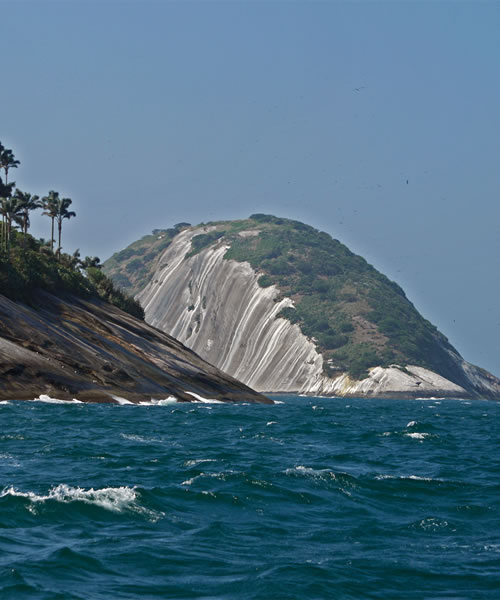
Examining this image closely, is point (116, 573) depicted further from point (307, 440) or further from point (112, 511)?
point (307, 440)

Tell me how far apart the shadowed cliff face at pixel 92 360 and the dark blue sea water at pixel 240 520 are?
27.0m

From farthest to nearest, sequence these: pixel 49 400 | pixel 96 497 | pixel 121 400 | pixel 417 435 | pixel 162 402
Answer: pixel 162 402 → pixel 121 400 → pixel 49 400 → pixel 417 435 → pixel 96 497

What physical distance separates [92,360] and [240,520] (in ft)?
173

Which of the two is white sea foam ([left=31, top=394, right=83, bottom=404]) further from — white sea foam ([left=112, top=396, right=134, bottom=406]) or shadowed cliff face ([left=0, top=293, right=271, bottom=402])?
white sea foam ([left=112, top=396, right=134, bottom=406])

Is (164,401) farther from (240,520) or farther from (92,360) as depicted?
(240,520)

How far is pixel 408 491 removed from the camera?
25.7 meters

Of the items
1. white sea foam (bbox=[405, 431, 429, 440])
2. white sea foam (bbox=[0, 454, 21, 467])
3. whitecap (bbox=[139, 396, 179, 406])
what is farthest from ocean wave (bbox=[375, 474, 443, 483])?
whitecap (bbox=[139, 396, 179, 406])

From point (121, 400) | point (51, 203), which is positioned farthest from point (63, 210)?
point (121, 400)

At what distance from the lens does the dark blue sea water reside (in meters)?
15.2

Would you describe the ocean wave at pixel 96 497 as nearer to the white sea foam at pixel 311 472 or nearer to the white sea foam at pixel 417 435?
the white sea foam at pixel 311 472

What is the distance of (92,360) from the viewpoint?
7194 cm

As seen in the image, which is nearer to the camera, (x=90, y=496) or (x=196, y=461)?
(x=90, y=496)

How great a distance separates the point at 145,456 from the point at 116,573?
53.7 ft

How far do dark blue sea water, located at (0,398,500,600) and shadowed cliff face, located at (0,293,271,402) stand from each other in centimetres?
2696
